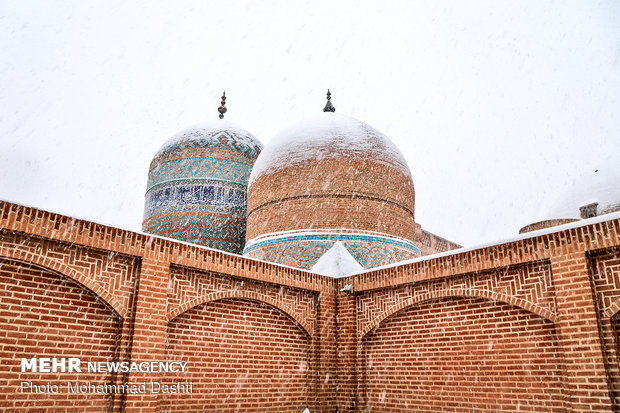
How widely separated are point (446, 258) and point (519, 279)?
965 mm

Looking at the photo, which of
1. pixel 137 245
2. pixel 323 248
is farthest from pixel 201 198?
pixel 137 245

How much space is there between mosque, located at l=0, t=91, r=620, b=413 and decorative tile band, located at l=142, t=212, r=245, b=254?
5.59 meters

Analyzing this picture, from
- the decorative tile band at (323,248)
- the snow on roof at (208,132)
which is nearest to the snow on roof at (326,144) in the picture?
the decorative tile band at (323,248)

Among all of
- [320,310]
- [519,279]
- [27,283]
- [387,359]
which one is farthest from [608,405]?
[27,283]

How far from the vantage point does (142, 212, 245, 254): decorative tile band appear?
13.2 meters

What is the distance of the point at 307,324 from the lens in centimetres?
693

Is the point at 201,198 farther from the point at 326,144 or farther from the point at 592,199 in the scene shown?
the point at 592,199

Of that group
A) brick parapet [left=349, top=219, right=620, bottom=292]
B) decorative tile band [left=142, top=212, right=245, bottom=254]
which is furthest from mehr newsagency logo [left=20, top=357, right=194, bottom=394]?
decorative tile band [left=142, top=212, right=245, bottom=254]

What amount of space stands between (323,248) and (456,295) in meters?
4.28

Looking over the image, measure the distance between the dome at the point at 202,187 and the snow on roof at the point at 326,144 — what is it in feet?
7.03

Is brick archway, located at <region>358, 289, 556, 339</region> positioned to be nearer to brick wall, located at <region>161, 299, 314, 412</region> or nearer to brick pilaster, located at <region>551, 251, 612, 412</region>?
brick pilaster, located at <region>551, 251, 612, 412</region>

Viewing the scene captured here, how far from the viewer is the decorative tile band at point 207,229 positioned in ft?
43.2

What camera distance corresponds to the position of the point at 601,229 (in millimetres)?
4742

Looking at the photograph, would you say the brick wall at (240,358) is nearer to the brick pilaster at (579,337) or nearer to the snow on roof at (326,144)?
the brick pilaster at (579,337)
